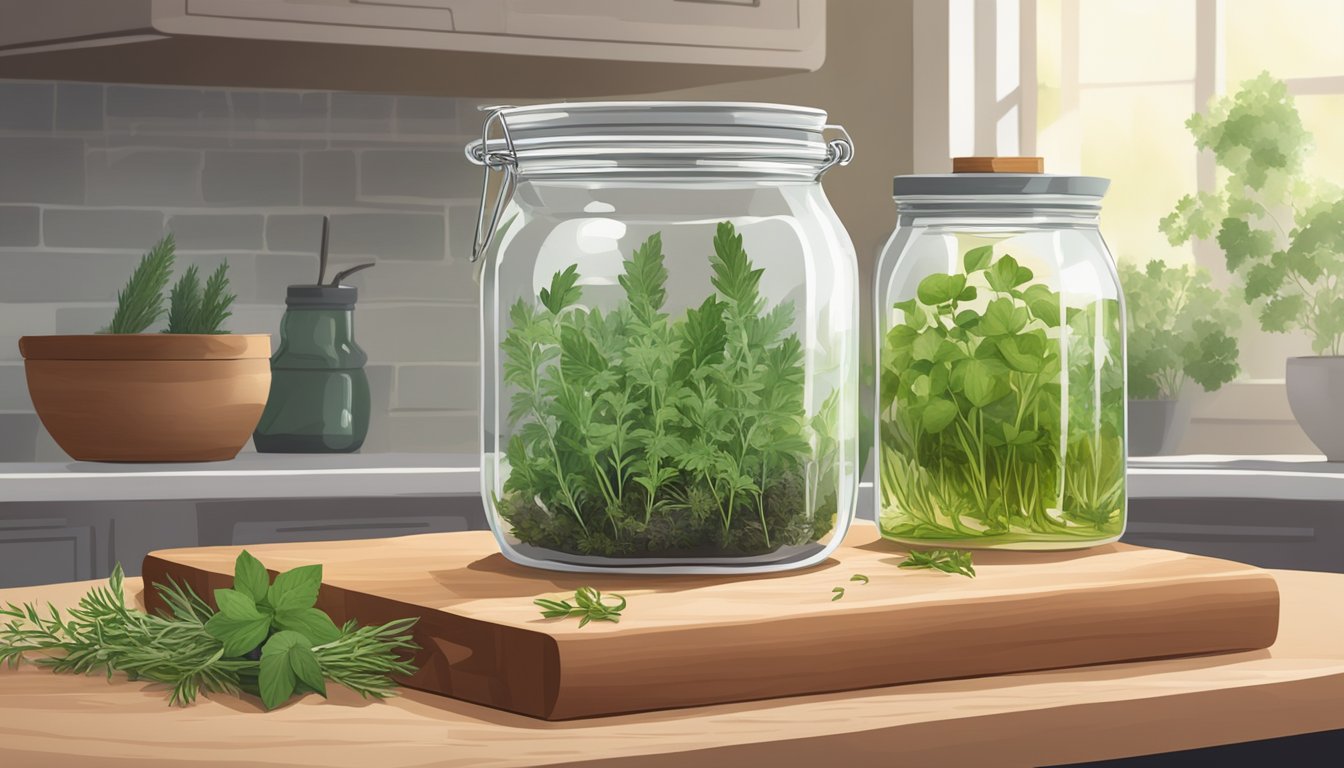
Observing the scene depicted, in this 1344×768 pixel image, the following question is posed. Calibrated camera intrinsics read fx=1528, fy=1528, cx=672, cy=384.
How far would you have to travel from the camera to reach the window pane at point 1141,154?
3029 millimetres

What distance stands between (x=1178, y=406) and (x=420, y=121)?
139 cm

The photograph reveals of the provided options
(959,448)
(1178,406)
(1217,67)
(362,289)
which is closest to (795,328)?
(959,448)

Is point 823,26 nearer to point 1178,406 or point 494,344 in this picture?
point 1178,406

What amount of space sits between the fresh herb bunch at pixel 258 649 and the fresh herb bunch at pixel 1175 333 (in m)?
1.97

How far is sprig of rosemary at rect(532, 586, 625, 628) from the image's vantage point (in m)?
0.60

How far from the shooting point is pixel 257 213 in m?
2.66

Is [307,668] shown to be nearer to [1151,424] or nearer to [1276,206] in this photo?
[1151,424]

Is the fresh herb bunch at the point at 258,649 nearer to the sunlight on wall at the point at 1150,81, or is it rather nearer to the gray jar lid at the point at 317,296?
the gray jar lid at the point at 317,296

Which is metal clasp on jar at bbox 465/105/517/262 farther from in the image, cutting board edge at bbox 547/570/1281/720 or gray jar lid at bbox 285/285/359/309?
gray jar lid at bbox 285/285/359/309

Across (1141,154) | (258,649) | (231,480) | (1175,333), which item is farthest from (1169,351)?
(258,649)

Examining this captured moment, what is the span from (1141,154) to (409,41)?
5.16 feet

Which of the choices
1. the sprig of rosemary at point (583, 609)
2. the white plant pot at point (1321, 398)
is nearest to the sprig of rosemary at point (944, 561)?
the sprig of rosemary at point (583, 609)

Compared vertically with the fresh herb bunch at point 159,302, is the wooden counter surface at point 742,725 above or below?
below

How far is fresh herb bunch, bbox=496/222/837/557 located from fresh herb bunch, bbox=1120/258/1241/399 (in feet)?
5.97
